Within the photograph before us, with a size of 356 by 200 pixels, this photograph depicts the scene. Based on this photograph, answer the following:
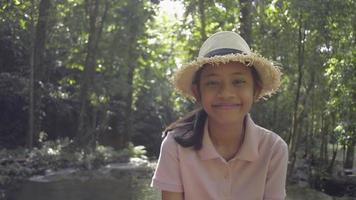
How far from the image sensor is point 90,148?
52.5 feet

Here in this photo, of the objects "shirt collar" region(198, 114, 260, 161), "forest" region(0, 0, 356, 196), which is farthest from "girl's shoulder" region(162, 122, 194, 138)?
"forest" region(0, 0, 356, 196)

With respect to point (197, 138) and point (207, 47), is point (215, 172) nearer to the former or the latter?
point (197, 138)

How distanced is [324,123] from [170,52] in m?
15.8

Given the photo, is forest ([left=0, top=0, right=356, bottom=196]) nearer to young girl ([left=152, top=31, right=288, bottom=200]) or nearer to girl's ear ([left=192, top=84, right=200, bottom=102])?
girl's ear ([left=192, top=84, right=200, bottom=102])

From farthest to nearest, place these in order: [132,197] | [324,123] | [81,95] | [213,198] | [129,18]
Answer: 1. [129,18]
2. [81,95]
3. [324,123]
4. [132,197]
5. [213,198]

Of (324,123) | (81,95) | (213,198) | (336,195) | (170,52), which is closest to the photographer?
(213,198)

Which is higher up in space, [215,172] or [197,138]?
[197,138]

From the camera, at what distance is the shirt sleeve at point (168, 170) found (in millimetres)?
2256

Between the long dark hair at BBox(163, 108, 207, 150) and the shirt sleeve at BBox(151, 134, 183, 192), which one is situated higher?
the long dark hair at BBox(163, 108, 207, 150)

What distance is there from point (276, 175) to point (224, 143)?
0.27 meters

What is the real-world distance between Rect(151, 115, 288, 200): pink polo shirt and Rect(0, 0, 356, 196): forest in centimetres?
456

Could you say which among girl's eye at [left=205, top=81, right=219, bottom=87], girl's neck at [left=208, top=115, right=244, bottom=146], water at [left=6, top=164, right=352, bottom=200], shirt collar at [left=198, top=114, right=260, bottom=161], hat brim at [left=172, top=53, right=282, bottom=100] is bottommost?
water at [left=6, top=164, right=352, bottom=200]

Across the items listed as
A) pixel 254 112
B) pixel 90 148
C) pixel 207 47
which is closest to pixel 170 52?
pixel 90 148

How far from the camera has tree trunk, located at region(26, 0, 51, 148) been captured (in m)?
14.8
